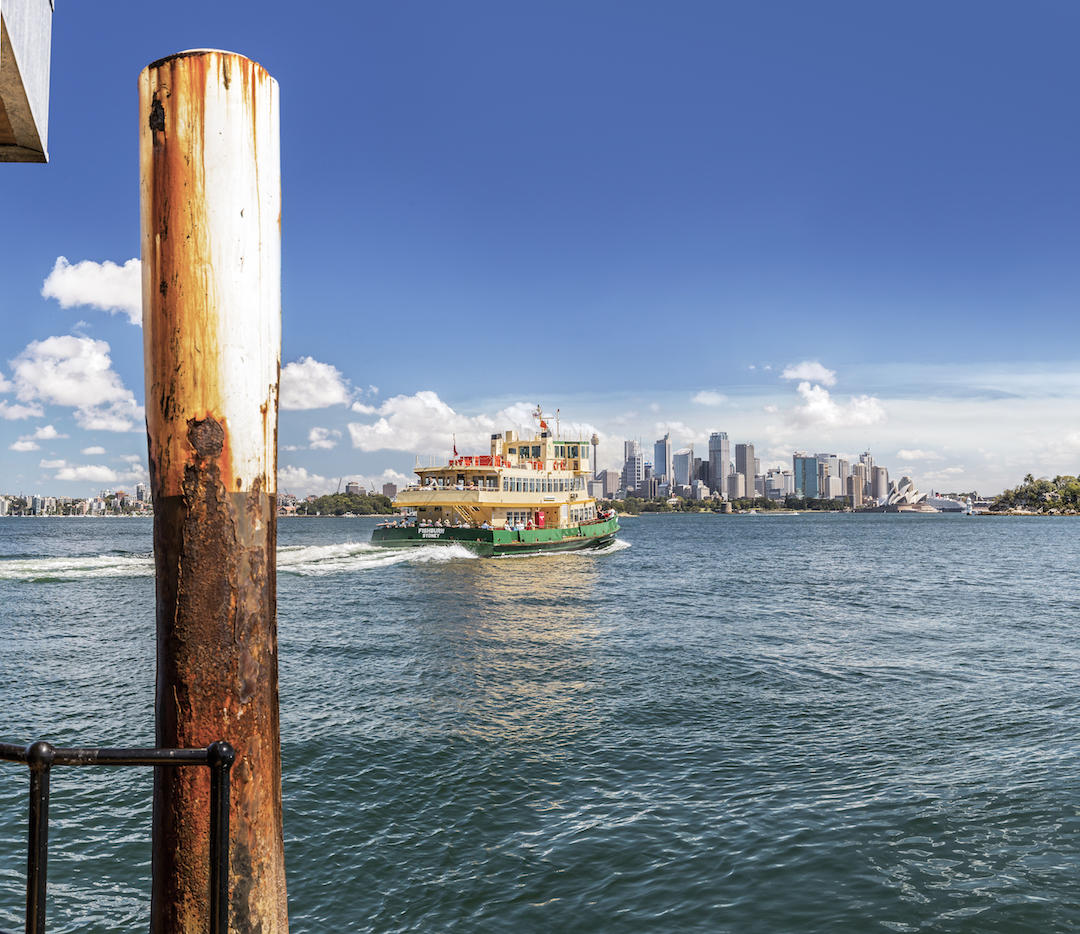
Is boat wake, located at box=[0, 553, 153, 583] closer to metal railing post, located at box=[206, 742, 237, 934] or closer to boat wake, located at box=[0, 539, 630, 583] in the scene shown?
boat wake, located at box=[0, 539, 630, 583]

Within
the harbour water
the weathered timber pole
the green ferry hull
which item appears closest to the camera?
the weathered timber pole

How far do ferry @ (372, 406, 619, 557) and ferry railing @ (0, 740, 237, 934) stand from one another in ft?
122

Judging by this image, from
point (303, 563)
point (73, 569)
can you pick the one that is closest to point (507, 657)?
point (303, 563)

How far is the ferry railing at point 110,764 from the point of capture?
212cm

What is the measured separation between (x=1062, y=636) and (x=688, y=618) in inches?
368

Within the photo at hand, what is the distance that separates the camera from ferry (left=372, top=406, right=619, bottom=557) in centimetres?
4078

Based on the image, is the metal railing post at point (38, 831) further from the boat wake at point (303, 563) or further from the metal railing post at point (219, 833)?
the boat wake at point (303, 563)

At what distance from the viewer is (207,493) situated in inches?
102

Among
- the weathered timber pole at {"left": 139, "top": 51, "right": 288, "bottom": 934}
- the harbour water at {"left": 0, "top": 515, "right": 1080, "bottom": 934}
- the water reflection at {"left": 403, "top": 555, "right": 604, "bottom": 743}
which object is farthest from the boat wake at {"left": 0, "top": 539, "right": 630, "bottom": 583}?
the weathered timber pole at {"left": 139, "top": 51, "right": 288, "bottom": 934}

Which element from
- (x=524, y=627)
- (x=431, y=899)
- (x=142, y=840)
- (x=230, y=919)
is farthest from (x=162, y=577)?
(x=524, y=627)

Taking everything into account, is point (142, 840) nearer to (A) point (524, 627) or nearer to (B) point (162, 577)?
(B) point (162, 577)

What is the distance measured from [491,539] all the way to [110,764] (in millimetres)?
37829

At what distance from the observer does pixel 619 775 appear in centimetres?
907

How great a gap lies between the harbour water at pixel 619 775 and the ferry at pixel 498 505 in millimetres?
19407
